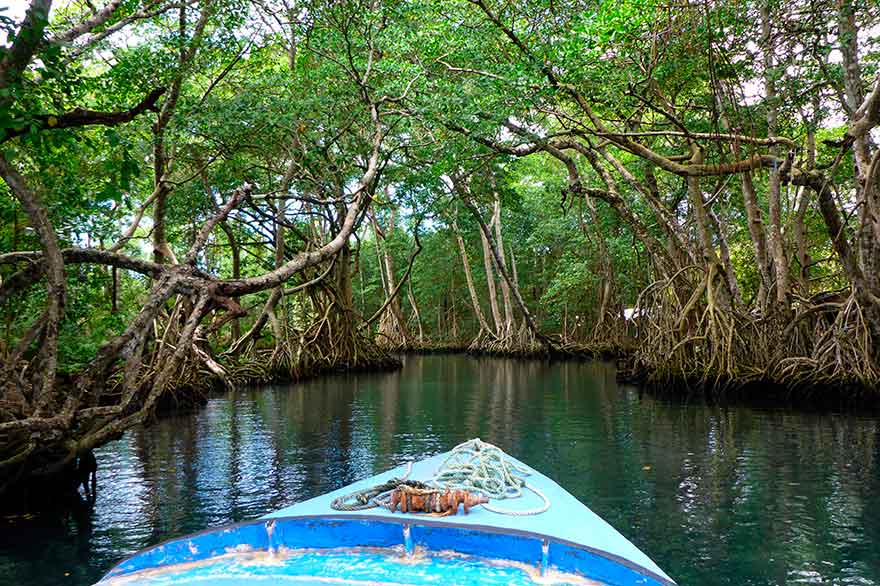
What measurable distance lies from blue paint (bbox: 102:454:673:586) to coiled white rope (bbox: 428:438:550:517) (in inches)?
19.9

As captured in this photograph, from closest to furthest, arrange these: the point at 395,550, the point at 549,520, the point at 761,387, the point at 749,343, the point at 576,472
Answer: the point at 395,550, the point at 549,520, the point at 576,472, the point at 761,387, the point at 749,343

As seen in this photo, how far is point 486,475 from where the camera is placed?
4.98m

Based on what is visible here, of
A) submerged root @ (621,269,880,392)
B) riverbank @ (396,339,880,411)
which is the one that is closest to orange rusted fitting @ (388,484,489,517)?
submerged root @ (621,269,880,392)

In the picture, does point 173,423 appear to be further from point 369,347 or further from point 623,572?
point 369,347

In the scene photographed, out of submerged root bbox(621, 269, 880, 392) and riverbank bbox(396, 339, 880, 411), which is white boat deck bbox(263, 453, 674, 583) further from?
riverbank bbox(396, 339, 880, 411)

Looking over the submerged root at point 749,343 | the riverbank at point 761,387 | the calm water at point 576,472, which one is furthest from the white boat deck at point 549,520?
the riverbank at point 761,387

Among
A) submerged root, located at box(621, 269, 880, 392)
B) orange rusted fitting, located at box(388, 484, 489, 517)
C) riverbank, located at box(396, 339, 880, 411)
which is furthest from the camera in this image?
riverbank, located at box(396, 339, 880, 411)

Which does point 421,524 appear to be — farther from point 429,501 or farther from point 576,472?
point 576,472

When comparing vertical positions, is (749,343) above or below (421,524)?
above

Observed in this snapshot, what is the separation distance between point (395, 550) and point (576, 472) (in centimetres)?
401

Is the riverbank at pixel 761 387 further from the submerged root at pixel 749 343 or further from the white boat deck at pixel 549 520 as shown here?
the white boat deck at pixel 549 520

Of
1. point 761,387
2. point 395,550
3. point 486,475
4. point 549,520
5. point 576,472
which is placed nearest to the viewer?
point 395,550

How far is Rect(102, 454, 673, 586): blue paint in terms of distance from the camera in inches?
132

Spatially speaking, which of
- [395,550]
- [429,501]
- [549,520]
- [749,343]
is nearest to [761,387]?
[749,343]
